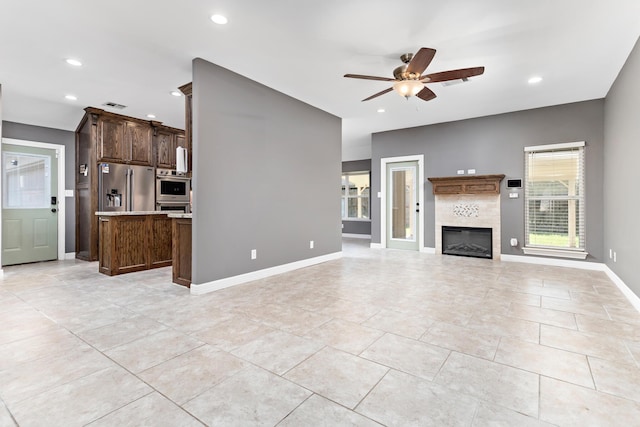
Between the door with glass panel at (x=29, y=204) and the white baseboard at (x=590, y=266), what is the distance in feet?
28.7

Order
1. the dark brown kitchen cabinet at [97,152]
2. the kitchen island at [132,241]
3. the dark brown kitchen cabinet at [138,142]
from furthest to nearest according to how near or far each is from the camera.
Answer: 1. the dark brown kitchen cabinet at [138,142]
2. the dark brown kitchen cabinet at [97,152]
3. the kitchen island at [132,241]

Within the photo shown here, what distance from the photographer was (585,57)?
3.53 m

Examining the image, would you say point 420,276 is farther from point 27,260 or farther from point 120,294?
point 27,260

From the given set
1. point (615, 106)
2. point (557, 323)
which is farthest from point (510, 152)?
point (557, 323)

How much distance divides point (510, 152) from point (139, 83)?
20.2ft

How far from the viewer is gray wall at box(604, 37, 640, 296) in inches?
125

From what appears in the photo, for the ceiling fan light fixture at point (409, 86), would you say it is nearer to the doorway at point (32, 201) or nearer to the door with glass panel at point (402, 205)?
the door with glass panel at point (402, 205)

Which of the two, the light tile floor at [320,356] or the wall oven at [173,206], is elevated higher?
the wall oven at [173,206]

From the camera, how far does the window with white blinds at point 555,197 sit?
502 centimetres

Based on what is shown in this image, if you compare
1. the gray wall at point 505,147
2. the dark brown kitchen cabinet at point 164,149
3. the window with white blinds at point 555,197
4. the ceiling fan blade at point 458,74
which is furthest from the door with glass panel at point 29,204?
the window with white blinds at point 555,197

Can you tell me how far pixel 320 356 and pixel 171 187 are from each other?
219 inches

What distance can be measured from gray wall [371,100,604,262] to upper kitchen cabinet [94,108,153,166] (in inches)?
193

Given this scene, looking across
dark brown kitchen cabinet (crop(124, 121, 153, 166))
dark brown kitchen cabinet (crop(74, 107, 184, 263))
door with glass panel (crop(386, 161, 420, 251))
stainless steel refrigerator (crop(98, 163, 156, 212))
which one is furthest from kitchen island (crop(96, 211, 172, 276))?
door with glass panel (crop(386, 161, 420, 251))

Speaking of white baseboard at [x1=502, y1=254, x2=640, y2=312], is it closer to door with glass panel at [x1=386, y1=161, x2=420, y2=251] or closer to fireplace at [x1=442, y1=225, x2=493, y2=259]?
fireplace at [x1=442, y1=225, x2=493, y2=259]
